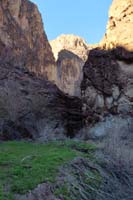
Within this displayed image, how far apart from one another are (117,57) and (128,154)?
13445 mm

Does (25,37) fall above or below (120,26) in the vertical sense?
above

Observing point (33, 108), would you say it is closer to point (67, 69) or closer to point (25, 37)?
point (25, 37)

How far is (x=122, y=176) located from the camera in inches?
491

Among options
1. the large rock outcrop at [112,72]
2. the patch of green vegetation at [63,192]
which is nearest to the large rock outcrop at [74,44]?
the large rock outcrop at [112,72]

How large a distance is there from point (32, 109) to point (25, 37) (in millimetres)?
30364

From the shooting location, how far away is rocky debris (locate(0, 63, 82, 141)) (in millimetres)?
25812

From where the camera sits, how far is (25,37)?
57.1 meters

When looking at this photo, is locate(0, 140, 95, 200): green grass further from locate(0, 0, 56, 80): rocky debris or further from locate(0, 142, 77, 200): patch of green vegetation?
locate(0, 0, 56, 80): rocky debris

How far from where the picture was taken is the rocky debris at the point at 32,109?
1016 inches

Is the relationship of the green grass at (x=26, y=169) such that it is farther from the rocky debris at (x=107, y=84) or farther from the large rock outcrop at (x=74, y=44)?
the large rock outcrop at (x=74, y=44)

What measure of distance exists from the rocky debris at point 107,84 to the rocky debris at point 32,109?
5.91 ft

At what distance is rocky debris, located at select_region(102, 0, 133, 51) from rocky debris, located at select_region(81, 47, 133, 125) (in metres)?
0.48

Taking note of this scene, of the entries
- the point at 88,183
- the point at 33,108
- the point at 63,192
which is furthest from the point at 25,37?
the point at 63,192

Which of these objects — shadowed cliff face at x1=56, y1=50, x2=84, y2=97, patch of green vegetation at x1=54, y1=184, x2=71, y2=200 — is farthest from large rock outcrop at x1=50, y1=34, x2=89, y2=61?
patch of green vegetation at x1=54, y1=184, x2=71, y2=200
